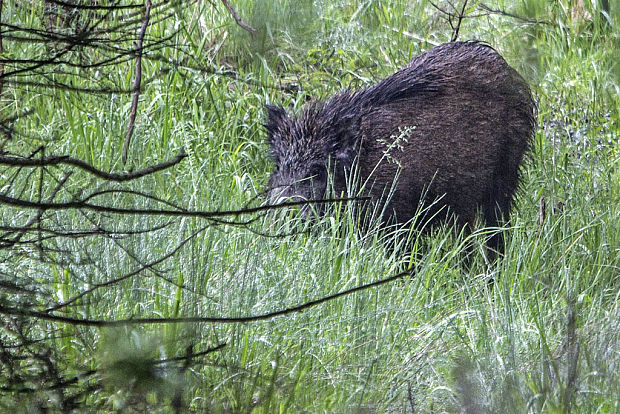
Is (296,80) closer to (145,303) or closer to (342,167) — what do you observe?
(342,167)

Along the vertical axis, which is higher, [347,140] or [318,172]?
[347,140]

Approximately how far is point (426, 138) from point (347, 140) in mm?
439

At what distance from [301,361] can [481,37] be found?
4.65 meters

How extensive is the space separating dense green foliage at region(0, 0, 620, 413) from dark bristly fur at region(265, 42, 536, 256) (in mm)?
264

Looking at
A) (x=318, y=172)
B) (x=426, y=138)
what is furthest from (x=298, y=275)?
(x=426, y=138)

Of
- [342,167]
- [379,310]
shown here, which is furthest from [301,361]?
[342,167]

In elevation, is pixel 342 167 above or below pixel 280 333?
above

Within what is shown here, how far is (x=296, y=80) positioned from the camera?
19.9 feet

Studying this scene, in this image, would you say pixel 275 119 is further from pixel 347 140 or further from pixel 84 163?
pixel 84 163

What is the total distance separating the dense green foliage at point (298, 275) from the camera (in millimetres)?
1806

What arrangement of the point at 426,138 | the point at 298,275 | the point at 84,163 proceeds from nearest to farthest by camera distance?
the point at 84,163 → the point at 298,275 → the point at 426,138

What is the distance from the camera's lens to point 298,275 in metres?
3.02

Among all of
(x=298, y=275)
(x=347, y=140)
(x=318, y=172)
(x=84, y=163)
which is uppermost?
(x=84, y=163)

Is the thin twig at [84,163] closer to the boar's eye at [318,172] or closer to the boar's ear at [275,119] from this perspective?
the boar's eye at [318,172]
